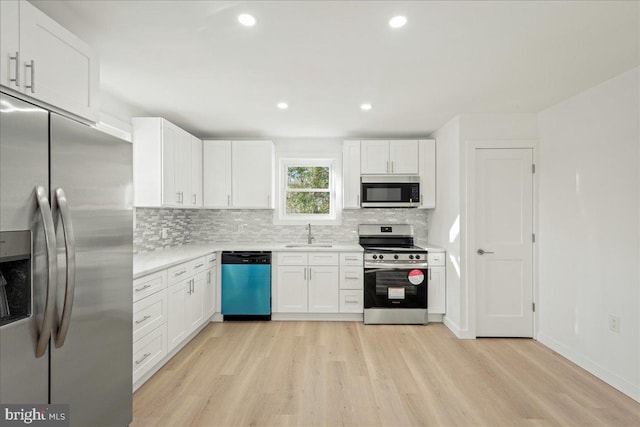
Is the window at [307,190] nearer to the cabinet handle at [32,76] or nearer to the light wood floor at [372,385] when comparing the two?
the light wood floor at [372,385]

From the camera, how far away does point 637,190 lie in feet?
7.84

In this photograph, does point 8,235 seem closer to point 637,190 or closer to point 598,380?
point 637,190

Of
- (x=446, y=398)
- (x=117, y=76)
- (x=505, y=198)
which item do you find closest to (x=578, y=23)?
(x=505, y=198)

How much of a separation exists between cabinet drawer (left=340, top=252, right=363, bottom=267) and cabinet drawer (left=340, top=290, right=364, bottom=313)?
347 mm

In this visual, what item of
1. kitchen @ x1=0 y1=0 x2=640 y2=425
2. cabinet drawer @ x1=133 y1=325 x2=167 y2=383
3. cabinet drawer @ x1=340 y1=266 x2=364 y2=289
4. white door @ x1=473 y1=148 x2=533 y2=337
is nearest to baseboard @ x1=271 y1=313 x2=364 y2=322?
kitchen @ x1=0 y1=0 x2=640 y2=425

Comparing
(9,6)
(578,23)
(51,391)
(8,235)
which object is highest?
(578,23)

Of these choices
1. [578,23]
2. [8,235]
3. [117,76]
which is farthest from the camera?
[117,76]

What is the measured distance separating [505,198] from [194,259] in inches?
133

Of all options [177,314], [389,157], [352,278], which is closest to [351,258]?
[352,278]

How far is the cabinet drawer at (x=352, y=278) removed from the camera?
4051mm

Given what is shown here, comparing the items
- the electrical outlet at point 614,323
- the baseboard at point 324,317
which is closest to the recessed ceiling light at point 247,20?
the baseboard at point 324,317

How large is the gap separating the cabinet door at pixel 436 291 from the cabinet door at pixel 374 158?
1.43m

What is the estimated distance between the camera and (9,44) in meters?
1.39

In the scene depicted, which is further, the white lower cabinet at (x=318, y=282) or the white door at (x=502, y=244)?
the white lower cabinet at (x=318, y=282)
